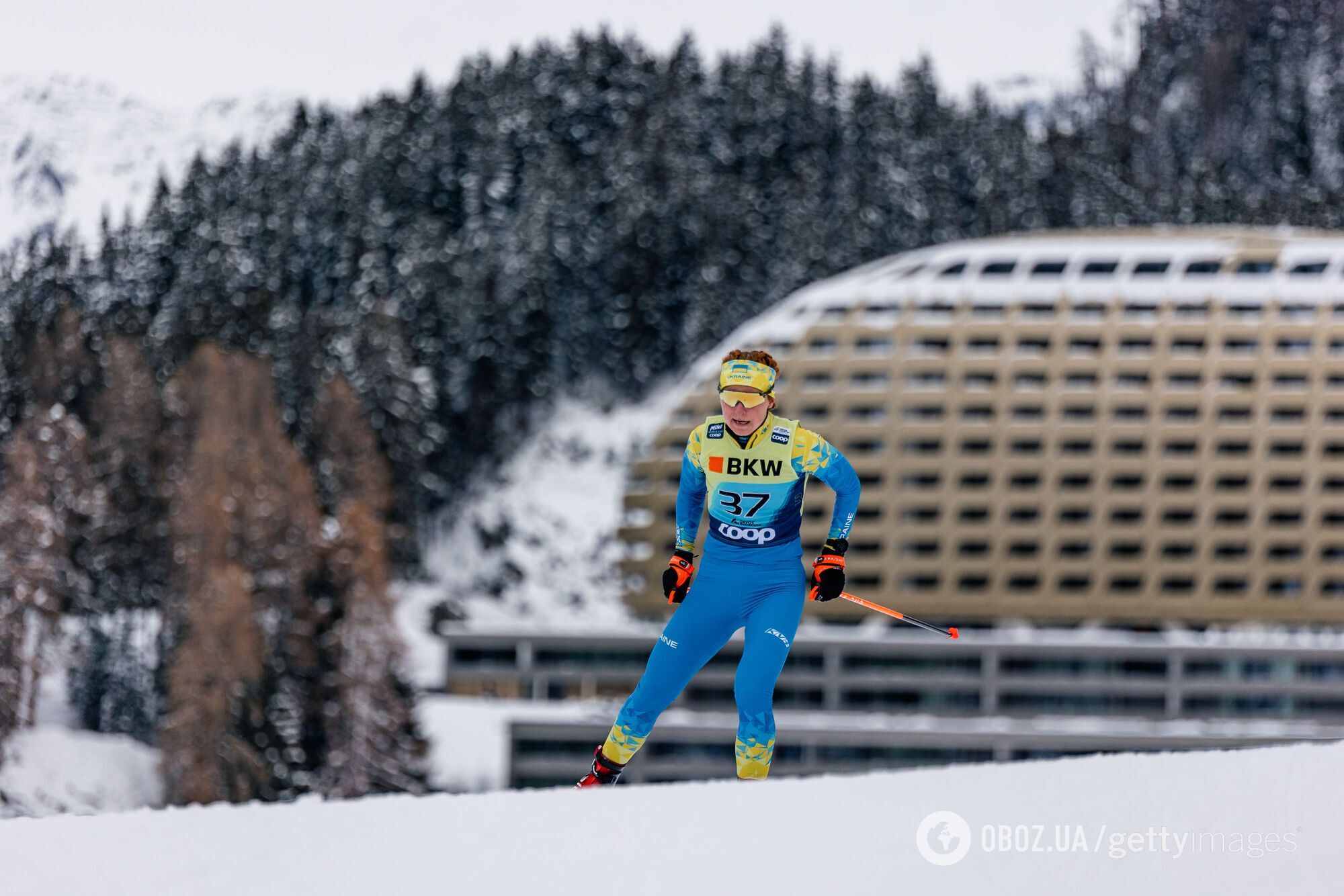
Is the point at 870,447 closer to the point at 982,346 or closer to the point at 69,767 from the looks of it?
the point at 982,346

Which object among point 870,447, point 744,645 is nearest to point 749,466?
point 744,645

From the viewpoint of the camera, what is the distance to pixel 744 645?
26.9ft

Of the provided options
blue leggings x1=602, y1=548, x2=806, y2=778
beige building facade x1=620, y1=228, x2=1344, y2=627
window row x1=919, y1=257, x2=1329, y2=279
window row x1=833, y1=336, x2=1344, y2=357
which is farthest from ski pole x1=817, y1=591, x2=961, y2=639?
window row x1=919, y1=257, x2=1329, y2=279

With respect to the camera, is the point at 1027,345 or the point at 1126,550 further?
the point at 1027,345

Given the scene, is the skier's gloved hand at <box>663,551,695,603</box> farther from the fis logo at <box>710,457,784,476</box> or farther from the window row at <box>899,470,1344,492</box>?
the window row at <box>899,470,1344,492</box>

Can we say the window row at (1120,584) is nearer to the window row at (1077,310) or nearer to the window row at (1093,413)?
the window row at (1093,413)

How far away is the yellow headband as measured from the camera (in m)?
7.95

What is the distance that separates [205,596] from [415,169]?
62734 millimetres

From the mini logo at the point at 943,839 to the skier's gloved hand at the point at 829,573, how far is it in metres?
1.28

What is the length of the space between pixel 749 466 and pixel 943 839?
2.15 meters

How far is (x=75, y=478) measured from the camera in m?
58.3

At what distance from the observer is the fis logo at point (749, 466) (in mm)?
7992

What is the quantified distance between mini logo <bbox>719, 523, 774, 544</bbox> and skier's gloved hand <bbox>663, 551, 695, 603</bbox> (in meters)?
0.25

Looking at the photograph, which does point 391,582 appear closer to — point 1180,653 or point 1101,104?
point 1180,653
